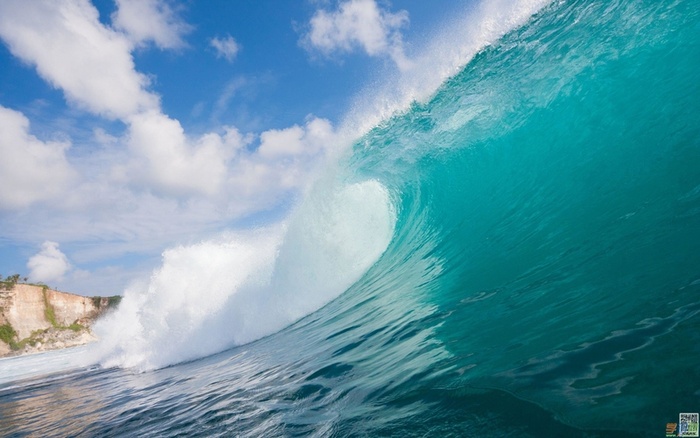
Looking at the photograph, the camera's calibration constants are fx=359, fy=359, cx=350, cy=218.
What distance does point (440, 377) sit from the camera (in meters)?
2.61

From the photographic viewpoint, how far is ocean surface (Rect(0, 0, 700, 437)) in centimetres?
212

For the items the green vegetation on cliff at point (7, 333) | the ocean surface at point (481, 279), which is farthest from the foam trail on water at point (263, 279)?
the green vegetation on cliff at point (7, 333)

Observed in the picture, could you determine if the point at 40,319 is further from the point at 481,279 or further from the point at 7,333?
the point at 481,279

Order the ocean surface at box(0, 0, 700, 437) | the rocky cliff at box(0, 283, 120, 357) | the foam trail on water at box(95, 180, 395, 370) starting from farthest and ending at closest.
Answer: the rocky cliff at box(0, 283, 120, 357), the foam trail on water at box(95, 180, 395, 370), the ocean surface at box(0, 0, 700, 437)

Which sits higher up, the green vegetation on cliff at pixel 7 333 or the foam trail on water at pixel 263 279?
the green vegetation on cliff at pixel 7 333

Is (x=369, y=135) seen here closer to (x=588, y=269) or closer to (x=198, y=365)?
(x=198, y=365)

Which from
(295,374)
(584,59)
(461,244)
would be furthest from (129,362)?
(584,59)

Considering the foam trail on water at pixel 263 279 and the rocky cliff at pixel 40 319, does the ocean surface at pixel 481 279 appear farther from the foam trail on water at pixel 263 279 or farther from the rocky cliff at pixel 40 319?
the rocky cliff at pixel 40 319

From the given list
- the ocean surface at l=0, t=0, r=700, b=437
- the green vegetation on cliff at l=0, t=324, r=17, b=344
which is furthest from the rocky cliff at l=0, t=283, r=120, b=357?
the ocean surface at l=0, t=0, r=700, b=437

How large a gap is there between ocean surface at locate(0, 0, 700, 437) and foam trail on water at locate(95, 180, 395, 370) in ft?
0.21

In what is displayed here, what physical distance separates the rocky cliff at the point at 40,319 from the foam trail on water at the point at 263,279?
43.7m

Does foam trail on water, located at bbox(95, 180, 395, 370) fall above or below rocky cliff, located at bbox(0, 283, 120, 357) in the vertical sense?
below

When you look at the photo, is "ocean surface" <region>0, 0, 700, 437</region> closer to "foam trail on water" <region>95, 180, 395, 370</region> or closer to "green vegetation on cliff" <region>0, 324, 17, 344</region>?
"foam trail on water" <region>95, 180, 395, 370</region>

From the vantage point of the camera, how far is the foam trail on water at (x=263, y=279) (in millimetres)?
9492
